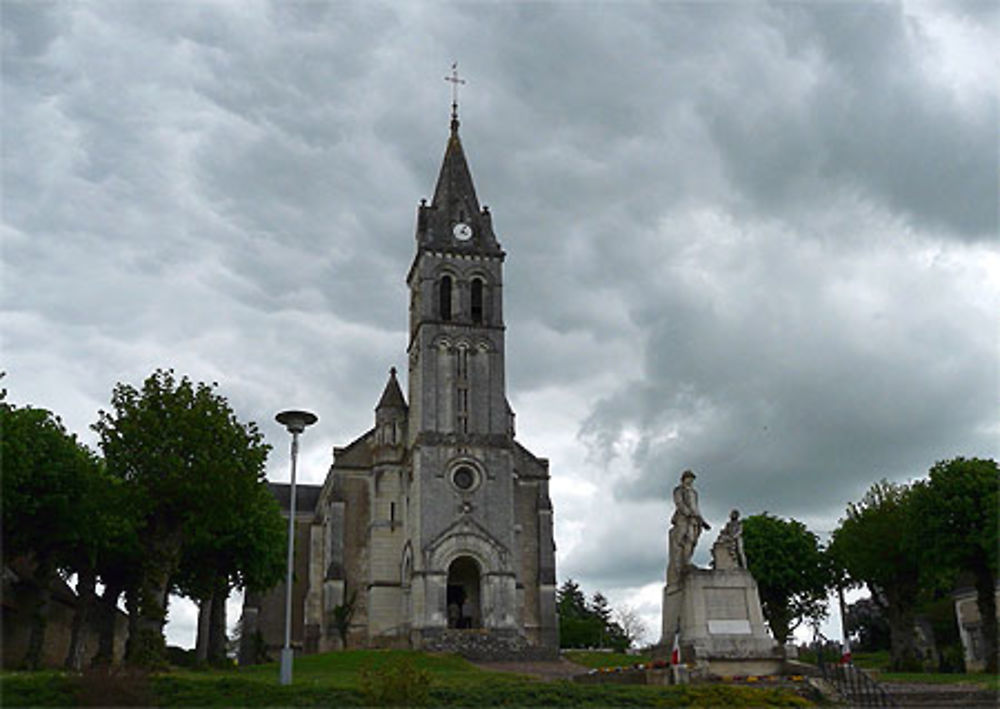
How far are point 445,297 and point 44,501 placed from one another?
33.6m

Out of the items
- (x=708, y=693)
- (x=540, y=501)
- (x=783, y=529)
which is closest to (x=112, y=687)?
(x=708, y=693)

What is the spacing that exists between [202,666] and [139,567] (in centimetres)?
545

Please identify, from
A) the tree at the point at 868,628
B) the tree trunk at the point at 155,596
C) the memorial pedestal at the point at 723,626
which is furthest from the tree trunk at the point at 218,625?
the tree at the point at 868,628

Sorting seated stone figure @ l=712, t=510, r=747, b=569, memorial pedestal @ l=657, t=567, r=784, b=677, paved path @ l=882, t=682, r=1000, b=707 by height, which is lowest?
paved path @ l=882, t=682, r=1000, b=707

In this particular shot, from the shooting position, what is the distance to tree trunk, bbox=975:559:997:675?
37.4 meters

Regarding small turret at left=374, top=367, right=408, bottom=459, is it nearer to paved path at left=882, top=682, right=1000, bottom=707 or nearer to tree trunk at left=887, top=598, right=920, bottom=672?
tree trunk at left=887, top=598, right=920, bottom=672

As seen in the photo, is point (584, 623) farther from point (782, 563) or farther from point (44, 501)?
point (44, 501)

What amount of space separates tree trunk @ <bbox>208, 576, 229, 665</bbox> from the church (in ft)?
38.2

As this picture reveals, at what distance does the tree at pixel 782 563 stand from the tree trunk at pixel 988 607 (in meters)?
20.6

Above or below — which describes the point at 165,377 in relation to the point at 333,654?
above

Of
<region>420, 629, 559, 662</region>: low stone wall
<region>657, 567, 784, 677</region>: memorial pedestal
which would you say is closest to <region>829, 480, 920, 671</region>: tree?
<region>420, 629, 559, 662</region>: low stone wall

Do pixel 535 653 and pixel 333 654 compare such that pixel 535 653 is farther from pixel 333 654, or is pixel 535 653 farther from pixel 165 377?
pixel 165 377

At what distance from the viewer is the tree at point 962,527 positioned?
37875 mm

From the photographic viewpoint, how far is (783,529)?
201 ft
